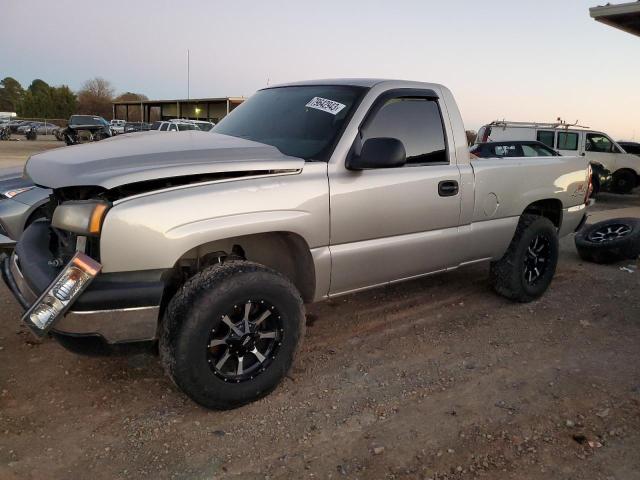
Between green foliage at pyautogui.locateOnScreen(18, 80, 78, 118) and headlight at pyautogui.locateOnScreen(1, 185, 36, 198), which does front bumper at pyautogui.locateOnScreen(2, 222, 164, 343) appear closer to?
headlight at pyautogui.locateOnScreen(1, 185, 36, 198)

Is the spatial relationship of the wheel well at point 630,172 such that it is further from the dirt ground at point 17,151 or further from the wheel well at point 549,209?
the dirt ground at point 17,151

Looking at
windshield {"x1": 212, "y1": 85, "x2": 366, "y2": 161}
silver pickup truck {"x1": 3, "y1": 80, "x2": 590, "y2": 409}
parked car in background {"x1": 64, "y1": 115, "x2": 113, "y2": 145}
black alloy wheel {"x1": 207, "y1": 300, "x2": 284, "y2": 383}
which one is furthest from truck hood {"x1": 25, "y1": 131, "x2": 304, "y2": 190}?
parked car in background {"x1": 64, "y1": 115, "x2": 113, "y2": 145}

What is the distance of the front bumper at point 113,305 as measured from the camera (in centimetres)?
248

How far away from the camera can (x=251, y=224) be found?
9.24ft

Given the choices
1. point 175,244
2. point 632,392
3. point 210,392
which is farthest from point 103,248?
point 632,392

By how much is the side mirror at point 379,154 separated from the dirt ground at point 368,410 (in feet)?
4.50

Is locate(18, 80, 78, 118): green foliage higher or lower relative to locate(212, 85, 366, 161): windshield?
higher

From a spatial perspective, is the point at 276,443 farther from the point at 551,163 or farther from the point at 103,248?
the point at 551,163

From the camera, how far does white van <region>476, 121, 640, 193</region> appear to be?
596 inches

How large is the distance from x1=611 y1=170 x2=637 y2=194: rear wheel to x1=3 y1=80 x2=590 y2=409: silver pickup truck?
13.0 meters

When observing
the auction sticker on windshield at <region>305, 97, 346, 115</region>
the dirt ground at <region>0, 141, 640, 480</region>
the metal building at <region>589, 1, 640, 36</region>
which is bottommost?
Result: the dirt ground at <region>0, 141, 640, 480</region>

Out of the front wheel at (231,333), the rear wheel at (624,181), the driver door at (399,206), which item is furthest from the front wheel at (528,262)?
the rear wheel at (624,181)

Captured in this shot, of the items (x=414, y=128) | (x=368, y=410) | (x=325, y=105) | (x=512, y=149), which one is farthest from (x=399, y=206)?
(x=512, y=149)

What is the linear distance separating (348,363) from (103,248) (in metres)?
1.86
